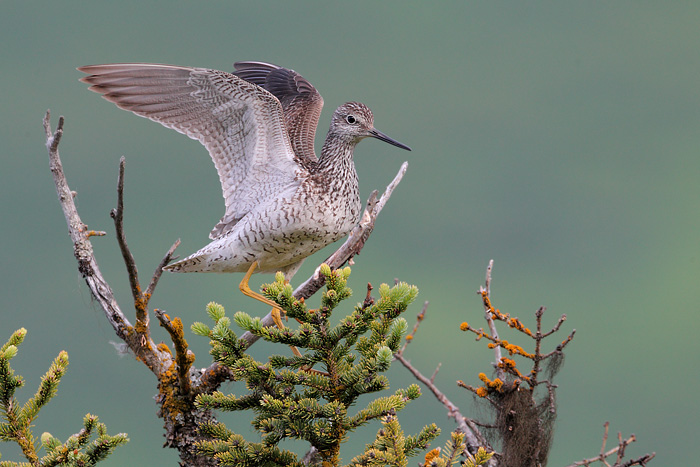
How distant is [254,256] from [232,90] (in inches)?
59.8

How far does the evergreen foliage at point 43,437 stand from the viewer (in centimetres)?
378

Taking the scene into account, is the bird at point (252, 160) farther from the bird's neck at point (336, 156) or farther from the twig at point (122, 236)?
the twig at point (122, 236)

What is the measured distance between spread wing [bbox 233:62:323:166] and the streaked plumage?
357 millimetres

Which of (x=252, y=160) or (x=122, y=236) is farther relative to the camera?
(x=252, y=160)

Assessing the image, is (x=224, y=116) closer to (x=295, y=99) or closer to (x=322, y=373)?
(x=295, y=99)

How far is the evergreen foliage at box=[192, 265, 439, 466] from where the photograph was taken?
3.62m

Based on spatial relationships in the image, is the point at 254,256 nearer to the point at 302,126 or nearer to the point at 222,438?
the point at 302,126

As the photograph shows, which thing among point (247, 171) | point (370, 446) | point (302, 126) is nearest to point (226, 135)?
point (247, 171)

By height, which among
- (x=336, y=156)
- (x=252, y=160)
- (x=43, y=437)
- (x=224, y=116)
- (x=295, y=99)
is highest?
(x=295, y=99)

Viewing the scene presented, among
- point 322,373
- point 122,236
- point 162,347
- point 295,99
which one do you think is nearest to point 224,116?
point 295,99

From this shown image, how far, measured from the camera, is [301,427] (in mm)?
3725

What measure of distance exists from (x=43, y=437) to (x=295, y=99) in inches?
211

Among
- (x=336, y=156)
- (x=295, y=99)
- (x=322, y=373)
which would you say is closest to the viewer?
(x=322, y=373)

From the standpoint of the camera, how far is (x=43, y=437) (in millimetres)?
3939
